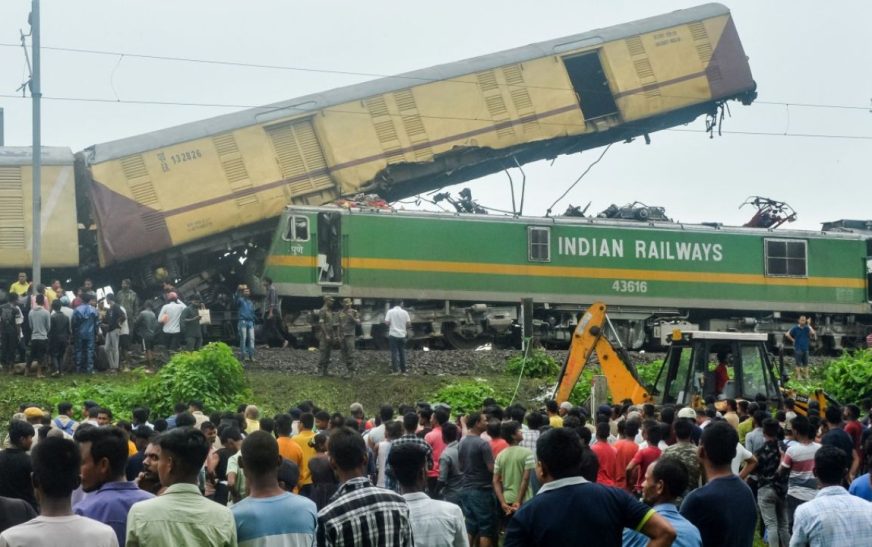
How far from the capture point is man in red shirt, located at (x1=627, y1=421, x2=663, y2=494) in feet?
31.4

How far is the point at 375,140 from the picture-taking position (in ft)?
85.1

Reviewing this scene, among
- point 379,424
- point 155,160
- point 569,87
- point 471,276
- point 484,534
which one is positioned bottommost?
point 484,534

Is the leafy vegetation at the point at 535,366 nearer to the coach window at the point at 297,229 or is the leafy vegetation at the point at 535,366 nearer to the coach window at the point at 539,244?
the coach window at the point at 539,244

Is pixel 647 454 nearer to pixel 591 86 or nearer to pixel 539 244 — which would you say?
pixel 539 244

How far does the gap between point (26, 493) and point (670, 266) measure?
23208 mm

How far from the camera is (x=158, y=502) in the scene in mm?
5434

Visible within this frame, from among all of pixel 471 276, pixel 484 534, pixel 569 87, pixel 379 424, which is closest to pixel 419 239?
pixel 471 276

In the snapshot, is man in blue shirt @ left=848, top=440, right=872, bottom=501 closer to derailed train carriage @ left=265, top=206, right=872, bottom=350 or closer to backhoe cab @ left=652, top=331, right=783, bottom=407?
backhoe cab @ left=652, top=331, right=783, bottom=407

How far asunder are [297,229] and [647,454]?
16.2 m

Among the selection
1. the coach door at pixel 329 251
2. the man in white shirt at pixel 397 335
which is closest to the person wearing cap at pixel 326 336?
the man in white shirt at pixel 397 335

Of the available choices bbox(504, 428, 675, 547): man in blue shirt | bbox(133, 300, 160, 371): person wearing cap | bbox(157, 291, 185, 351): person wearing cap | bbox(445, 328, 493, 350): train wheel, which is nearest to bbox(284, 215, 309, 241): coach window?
bbox(157, 291, 185, 351): person wearing cap

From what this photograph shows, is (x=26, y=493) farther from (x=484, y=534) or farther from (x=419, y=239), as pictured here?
(x=419, y=239)

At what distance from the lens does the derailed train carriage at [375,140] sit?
79.3 ft

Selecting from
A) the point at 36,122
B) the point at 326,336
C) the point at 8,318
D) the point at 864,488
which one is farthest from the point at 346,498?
the point at 36,122
